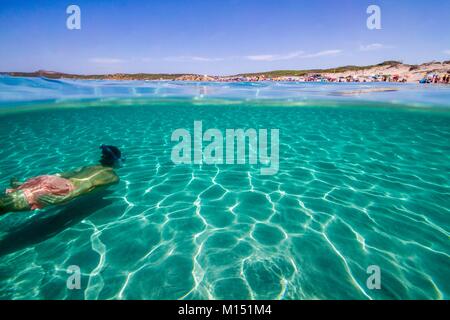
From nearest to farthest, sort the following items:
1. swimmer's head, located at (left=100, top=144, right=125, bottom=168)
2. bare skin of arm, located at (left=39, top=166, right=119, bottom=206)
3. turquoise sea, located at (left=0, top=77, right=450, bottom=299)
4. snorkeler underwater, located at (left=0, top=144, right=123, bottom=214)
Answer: turquoise sea, located at (left=0, top=77, right=450, bottom=299), snorkeler underwater, located at (left=0, top=144, right=123, bottom=214), bare skin of arm, located at (left=39, top=166, right=119, bottom=206), swimmer's head, located at (left=100, top=144, right=125, bottom=168)

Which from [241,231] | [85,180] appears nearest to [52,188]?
[85,180]

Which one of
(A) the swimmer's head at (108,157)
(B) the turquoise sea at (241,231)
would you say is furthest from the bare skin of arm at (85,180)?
(A) the swimmer's head at (108,157)

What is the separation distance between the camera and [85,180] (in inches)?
185

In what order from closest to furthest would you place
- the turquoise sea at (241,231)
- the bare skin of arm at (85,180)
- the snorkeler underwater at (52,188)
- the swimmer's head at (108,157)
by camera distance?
1. the turquoise sea at (241,231)
2. the snorkeler underwater at (52,188)
3. the bare skin of arm at (85,180)
4. the swimmer's head at (108,157)

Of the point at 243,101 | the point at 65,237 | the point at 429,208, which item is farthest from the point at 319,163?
the point at 243,101

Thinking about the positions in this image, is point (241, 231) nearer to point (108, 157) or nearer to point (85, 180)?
point (85, 180)

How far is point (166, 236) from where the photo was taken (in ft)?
13.4

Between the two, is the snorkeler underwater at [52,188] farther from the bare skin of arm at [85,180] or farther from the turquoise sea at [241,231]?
the turquoise sea at [241,231]

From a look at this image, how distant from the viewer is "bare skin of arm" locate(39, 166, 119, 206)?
13.6 ft

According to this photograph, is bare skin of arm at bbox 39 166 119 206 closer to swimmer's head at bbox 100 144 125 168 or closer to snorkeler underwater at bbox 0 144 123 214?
snorkeler underwater at bbox 0 144 123 214

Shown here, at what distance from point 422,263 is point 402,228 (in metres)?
0.84

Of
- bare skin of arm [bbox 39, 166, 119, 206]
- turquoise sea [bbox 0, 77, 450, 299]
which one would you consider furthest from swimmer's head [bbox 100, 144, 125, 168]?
bare skin of arm [bbox 39, 166, 119, 206]

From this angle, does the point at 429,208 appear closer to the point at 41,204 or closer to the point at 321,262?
the point at 321,262

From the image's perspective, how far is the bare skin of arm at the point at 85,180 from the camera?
4138 mm
